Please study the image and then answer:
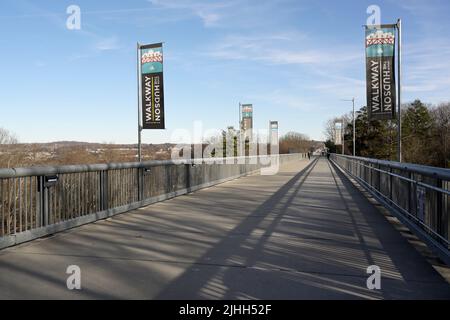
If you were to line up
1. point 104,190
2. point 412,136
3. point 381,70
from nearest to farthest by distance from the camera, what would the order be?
point 104,190 < point 381,70 < point 412,136

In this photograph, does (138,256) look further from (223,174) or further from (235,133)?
(235,133)

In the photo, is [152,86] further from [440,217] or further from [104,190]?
[440,217]

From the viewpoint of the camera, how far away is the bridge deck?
4738 mm

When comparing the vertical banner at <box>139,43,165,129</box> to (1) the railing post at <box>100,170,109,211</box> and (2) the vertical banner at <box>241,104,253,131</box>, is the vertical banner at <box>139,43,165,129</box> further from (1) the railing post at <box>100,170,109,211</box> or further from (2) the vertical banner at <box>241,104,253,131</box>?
(2) the vertical banner at <box>241,104,253,131</box>

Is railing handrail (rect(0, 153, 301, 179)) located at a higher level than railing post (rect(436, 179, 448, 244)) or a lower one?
higher

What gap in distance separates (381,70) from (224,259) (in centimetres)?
1207

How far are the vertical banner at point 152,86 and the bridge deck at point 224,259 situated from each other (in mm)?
5868

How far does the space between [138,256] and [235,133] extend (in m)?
34.8

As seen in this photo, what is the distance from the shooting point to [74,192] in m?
8.38

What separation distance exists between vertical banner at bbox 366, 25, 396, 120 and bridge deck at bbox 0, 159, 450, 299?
23.0ft

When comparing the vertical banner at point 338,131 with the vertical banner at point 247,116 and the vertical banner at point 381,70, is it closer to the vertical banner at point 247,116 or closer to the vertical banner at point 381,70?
the vertical banner at point 247,116

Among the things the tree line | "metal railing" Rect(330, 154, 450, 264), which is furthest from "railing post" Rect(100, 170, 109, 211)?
the tree line

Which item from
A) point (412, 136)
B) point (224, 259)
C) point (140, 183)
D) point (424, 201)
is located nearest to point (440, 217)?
point (424, 201)

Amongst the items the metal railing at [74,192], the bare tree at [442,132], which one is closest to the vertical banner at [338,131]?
the bare tree at [442,132]
